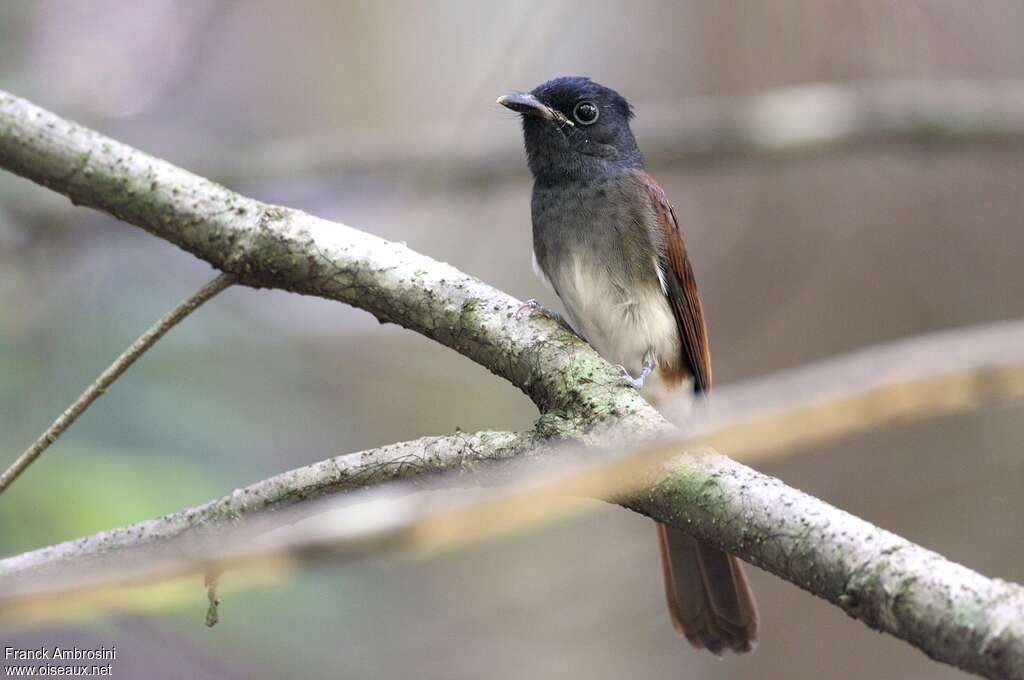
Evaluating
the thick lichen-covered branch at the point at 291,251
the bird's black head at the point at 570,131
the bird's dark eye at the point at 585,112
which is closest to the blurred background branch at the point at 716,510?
the thick lichen-covered branch at the point at 291,251

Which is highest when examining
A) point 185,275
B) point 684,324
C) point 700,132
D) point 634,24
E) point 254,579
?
point 634,24

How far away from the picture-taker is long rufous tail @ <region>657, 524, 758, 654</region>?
11.0 feet

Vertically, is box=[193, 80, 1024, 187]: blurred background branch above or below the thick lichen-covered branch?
above

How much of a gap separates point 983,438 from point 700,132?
6.18 feet

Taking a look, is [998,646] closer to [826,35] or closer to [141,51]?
[826,35]

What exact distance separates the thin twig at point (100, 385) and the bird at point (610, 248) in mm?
1638

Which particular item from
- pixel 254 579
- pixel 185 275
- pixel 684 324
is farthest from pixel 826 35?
pixel 254 579

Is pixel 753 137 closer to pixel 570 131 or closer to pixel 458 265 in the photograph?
pixel 570 131

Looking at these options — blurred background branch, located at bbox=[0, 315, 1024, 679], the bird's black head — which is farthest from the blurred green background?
blurred background branch, located at bbox=[0, 315, 1024, 679]

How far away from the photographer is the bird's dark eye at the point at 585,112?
159 inches

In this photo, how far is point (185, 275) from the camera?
5629mm

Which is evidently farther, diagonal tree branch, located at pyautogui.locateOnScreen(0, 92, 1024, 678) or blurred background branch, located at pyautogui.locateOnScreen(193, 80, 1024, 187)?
blurred background branch, located at pyautogui.locateOnScreen(193, 80, 1024, 187)

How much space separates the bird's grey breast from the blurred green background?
1.32 meters

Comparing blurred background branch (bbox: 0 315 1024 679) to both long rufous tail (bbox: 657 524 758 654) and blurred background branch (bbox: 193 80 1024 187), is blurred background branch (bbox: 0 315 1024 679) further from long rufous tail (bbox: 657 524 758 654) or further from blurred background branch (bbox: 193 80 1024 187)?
blurred background branch (bbox: 193 80 1024 187)
